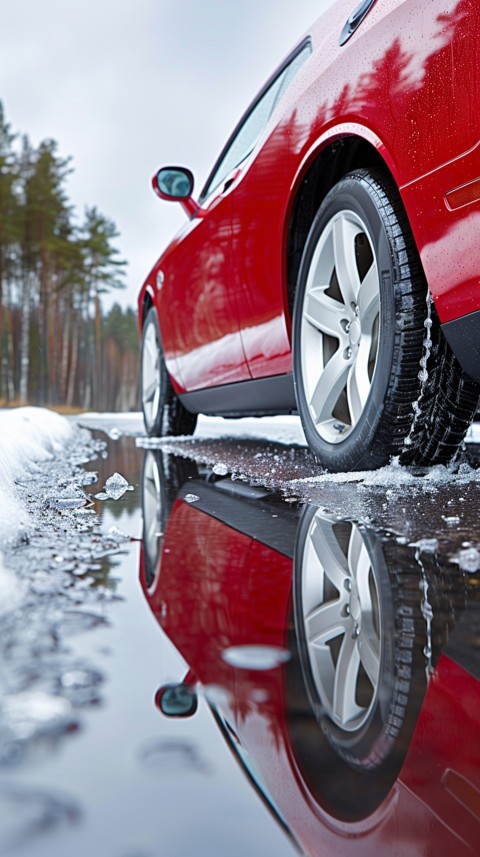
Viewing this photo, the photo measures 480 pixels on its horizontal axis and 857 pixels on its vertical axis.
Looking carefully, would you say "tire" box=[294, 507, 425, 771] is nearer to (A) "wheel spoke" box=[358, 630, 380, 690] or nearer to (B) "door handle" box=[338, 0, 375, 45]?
(A) "wheel spoke" box=[358, 630, 380, 690]

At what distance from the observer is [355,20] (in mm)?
1964

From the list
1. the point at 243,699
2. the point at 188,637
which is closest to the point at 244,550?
the point at 188,637

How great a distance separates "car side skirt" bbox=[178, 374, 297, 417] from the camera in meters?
2.76

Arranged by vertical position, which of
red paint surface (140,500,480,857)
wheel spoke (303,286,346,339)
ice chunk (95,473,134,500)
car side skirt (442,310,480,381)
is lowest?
red paint surface (140,500,480,857)

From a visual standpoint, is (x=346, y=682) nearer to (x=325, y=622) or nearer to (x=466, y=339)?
(x=325, y=622)

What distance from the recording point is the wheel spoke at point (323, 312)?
2.18 m

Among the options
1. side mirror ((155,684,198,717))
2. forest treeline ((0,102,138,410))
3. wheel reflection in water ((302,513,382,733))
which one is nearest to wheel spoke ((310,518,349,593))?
wheel reflection in water ((302,513,382,733))

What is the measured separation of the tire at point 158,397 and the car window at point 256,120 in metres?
1.20

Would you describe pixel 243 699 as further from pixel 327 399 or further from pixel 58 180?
pixel 58 180

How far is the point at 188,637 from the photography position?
0.78 meters

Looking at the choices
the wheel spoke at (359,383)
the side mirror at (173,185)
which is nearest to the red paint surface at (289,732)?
the wheel spoke at (359,383)

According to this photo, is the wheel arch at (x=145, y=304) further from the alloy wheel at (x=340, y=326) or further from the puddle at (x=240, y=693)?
the puddle at (x=240, y=693)

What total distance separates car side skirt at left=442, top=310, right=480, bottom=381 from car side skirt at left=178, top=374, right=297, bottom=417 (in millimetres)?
956

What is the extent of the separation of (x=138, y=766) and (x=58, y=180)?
136 ft
